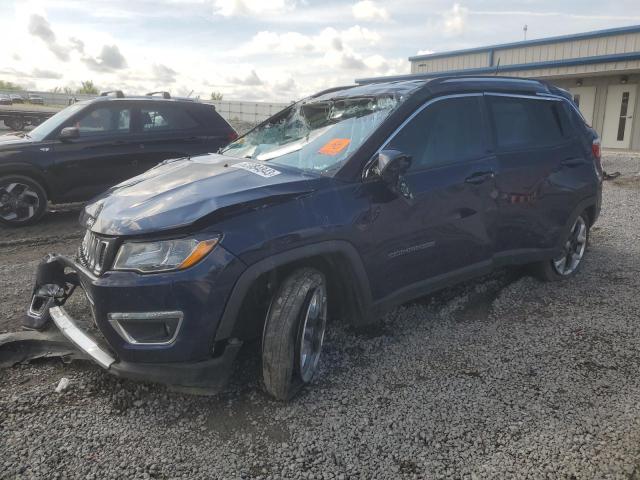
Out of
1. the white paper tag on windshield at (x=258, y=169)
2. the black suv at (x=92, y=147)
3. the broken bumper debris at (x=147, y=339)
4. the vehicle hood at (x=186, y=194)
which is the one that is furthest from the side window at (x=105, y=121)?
the broken bumper debris at (x=147, y=339)

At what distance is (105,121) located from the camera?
7230 millimetres

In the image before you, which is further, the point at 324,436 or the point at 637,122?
the point at 637,122

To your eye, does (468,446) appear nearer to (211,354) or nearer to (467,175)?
(211,354)

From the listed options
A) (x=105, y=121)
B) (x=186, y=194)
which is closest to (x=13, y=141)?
(x=105, y=121)

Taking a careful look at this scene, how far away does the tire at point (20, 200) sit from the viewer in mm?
6699

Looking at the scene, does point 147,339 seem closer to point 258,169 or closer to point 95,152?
point 258,169

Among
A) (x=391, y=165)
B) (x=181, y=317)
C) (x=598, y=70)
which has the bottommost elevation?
(x=181, y=317)

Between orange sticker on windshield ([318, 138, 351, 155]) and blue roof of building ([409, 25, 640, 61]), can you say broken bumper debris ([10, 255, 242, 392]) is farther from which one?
blue roof of building ([409, 25, 640, 61])

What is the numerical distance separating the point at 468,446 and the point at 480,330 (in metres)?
1.41

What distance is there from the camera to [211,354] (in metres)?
2.60

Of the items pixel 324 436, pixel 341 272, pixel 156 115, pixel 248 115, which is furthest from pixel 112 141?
pixel 248 115

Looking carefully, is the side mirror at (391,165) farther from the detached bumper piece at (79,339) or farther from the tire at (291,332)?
the detached bumper piece at (79,339)

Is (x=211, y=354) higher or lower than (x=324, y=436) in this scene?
higher

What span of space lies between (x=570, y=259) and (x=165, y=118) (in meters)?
5.84
